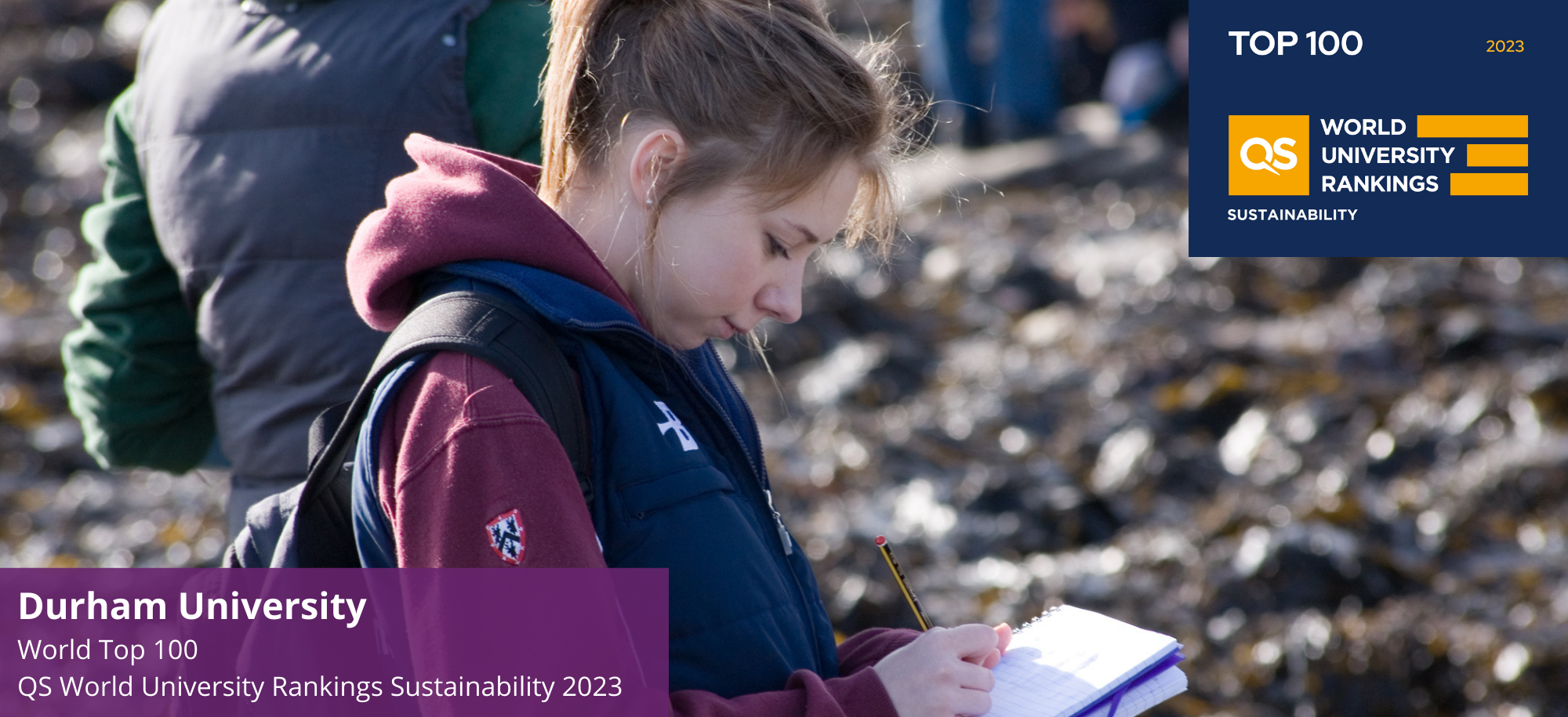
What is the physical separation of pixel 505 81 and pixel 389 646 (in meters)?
0.86

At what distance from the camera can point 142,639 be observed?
73.6 inches

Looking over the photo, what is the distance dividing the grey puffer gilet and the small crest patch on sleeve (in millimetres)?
785

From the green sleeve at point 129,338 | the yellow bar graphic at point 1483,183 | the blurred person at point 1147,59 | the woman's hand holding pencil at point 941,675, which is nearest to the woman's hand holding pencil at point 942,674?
the woman's hand holding pencil at point 941,675

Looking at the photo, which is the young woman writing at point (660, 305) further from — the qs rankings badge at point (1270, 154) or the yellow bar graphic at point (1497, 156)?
the yellow bar graphic at point (1497, 156)

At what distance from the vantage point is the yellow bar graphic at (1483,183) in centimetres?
471

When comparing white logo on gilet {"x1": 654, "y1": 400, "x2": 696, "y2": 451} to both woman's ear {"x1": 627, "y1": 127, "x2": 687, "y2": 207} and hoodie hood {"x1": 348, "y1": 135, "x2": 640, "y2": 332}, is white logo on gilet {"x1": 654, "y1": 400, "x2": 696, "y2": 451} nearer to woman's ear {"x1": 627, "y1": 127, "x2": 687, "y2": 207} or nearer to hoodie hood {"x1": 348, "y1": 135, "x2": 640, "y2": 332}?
hoodie hood {"x1": 348, "y1": 135, "x2": 640, "y2": 332}

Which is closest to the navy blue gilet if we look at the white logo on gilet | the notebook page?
the white logo on gilet

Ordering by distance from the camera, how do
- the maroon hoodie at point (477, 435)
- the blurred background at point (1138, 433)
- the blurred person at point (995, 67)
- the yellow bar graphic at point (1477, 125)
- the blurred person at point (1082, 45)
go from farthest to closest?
the blurred person at point (1082, 45)
the blurred person at point (995, 67)
the yellow bar graphic at point (1477, 125)
the blurred background at point (1138, 433)
the maroon hoodie at point (477, 435)

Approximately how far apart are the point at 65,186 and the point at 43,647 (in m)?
7.55

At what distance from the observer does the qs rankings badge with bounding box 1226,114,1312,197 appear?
15.3 feet

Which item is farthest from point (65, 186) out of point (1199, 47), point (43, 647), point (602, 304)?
point (602, 304)

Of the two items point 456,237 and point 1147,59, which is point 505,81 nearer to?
point 456,237

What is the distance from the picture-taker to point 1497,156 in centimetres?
470

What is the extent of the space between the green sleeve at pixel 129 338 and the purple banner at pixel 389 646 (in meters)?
0.47
